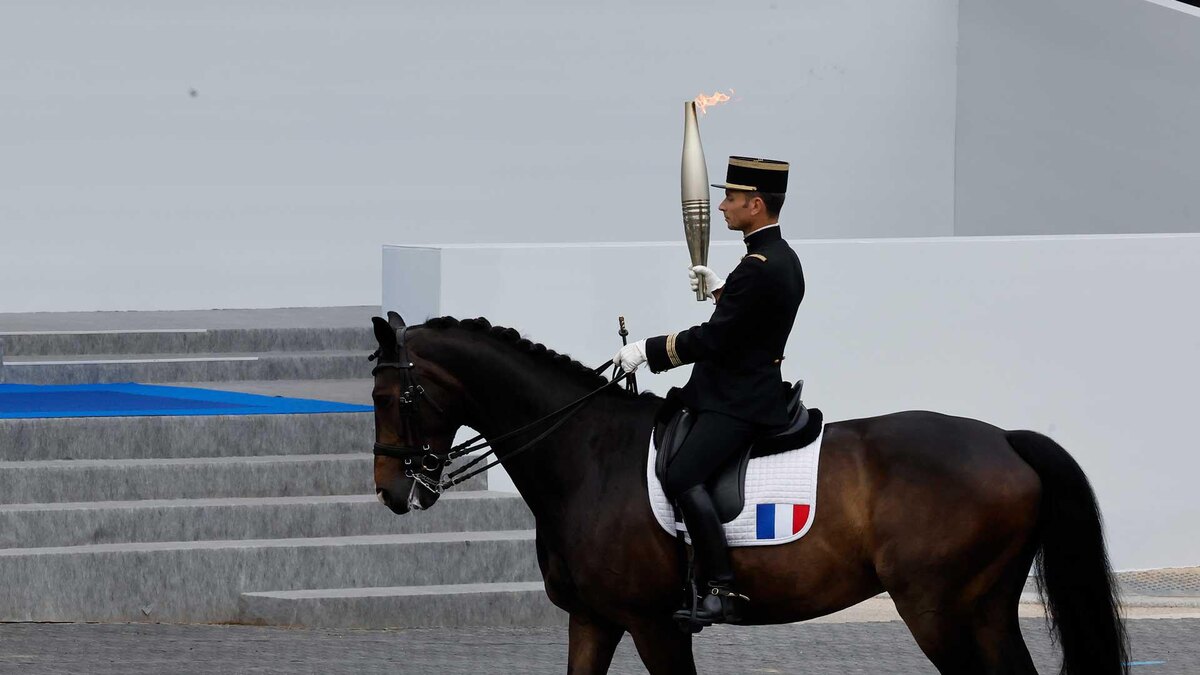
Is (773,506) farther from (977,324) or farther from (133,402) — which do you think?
(133,402)

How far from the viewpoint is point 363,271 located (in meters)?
14.0

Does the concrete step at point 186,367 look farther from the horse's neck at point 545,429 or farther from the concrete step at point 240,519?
the horse's neck at point 545,429

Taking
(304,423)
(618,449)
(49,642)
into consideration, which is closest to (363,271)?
(304,423)

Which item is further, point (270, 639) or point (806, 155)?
point (806, 155)

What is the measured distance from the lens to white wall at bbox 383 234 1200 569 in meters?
9.35

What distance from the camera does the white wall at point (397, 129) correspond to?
43.4ft

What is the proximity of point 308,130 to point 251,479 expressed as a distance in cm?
527

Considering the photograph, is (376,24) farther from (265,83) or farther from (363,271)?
(363,271)

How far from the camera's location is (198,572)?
27.6ft

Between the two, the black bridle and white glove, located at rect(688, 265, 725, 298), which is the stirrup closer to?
the black bridle

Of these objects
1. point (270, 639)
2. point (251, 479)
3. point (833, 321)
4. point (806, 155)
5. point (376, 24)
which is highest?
point (376, 24)

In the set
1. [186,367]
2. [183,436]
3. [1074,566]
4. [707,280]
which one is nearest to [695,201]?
[707,280]

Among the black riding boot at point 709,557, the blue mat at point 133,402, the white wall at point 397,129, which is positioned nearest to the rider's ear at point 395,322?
the black riding boot at point 709,557

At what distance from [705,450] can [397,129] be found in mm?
8798
